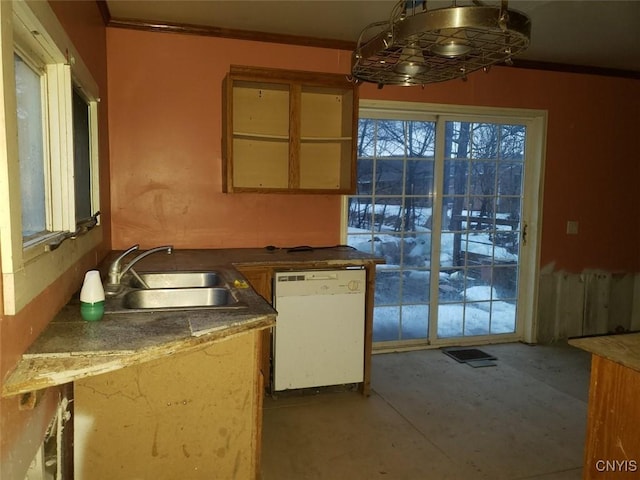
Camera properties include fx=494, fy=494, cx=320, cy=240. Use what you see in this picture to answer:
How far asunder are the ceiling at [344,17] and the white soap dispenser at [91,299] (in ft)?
6.78

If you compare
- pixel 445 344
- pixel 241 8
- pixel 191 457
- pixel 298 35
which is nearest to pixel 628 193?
pixel 445 344

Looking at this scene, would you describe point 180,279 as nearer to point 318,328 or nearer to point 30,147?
point 318,328

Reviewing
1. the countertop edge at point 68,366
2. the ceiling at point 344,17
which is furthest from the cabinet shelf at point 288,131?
the countertop edge at point 68,366

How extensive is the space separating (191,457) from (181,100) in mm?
2432

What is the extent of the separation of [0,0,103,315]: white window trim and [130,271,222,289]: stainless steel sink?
41 centimetres

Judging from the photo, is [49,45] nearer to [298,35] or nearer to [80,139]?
[80,139]

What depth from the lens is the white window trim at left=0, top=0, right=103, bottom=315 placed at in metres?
1.13

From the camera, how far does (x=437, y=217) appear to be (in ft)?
13.7

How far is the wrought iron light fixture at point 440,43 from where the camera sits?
4.54ft

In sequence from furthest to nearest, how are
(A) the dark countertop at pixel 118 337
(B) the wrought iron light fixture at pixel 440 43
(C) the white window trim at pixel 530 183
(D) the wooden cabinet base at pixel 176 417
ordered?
1. (C) the white window trim at pixel 530 183
2. (D) the wooden cabinet base at pixel 176 417
3. (B) the wrought iron light fixture at pixel 440 43
4. (A) the dark countertop at pixel 118 337

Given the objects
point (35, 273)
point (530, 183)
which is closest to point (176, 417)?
point (35, 273)

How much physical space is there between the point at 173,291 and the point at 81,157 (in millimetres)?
726

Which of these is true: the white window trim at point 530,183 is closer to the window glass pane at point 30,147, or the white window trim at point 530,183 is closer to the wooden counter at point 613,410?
the wooden counter at point 613,410

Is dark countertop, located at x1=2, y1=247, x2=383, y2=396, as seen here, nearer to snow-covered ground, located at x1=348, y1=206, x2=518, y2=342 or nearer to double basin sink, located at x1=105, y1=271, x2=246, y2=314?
double basin sink, located at x1=105, y1=271, x2=246, y2=314
